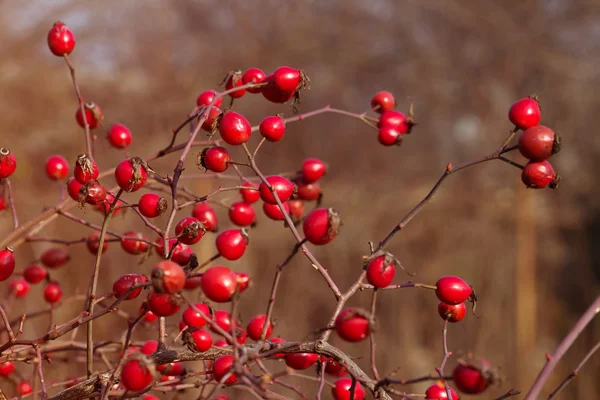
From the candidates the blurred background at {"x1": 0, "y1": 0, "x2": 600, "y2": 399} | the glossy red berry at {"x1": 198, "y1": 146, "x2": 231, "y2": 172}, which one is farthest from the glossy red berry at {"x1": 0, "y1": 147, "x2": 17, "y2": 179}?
the blurred background at {"x1": 0, "y1": 0, "x2": 600, "y2": 399}

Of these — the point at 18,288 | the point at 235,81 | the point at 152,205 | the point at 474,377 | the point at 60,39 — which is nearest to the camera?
the point at 474,377

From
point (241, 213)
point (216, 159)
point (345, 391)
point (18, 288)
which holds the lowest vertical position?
point (345, 391)

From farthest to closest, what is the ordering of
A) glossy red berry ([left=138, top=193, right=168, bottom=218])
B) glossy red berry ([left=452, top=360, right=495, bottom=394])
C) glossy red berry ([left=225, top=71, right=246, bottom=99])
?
glossy red berry ([left=225, top=71, right=246, bottom=99]) < glossy red berry ([left=138, top=193, right=168, bottom=218]) < glossy red berry ([left=452, top=360, right=495, bottom=394])

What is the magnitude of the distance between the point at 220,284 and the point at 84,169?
275 millimetres

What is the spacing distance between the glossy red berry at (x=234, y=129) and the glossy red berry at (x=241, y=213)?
0.74 feet

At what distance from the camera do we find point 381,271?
0.52m

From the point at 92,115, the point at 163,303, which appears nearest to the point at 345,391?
the point at 163,303

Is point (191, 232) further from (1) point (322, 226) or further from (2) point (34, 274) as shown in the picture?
(2) point (34, 274)

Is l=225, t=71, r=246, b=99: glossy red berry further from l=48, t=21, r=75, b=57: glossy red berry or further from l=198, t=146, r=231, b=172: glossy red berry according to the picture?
l=48, t=21, r=75, b=57: glossy red berry

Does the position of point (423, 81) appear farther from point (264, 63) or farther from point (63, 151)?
point (63, 151)

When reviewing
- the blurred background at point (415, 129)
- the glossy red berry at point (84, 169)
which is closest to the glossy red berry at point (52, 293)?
the glossy red berry at point (84, 169)

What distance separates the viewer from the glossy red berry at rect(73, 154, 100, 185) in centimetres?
65

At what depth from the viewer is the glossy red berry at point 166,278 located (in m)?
0.45

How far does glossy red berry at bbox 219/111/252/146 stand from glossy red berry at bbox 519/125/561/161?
32 centimetres
